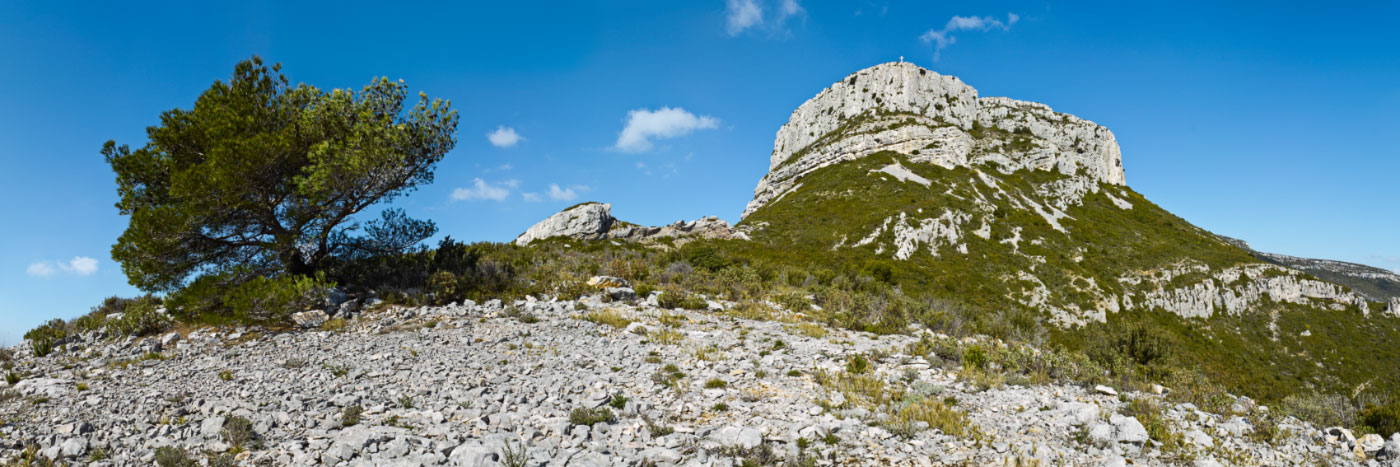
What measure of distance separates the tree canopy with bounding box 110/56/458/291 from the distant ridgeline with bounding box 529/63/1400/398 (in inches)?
757

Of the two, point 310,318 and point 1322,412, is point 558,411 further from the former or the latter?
point 1322,412

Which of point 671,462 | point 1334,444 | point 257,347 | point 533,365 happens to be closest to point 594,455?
point 671,462

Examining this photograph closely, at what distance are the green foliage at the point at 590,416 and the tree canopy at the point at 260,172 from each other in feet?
37.3

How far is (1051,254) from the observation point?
2203 inches

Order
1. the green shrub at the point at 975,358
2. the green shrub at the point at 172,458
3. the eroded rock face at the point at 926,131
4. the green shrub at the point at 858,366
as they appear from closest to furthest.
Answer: the green shrub at the point at 172,458 → the green shrub at the point at 858,366 → the green shrub at the point at 975,358 → the eroded rock face at the point at 926,131

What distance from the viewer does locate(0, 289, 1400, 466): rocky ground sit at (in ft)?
20.9

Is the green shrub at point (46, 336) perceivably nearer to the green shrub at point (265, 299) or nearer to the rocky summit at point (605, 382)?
the rocky summit at point (605, 382)

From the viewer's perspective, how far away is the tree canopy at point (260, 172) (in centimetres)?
1311

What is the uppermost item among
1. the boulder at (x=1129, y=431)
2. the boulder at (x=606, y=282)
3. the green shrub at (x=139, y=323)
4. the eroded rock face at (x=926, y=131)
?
the eroded rock face at (x=926, y=131)

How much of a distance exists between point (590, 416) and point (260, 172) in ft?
43.5

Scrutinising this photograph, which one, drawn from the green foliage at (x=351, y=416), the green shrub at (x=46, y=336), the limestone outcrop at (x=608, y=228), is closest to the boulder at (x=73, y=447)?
the green foliage at (x=351, y=416)

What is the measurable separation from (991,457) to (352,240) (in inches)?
738

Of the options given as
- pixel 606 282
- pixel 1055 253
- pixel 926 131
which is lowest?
pixel 606 282

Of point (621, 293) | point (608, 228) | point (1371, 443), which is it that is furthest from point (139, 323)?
point (608, 228)
